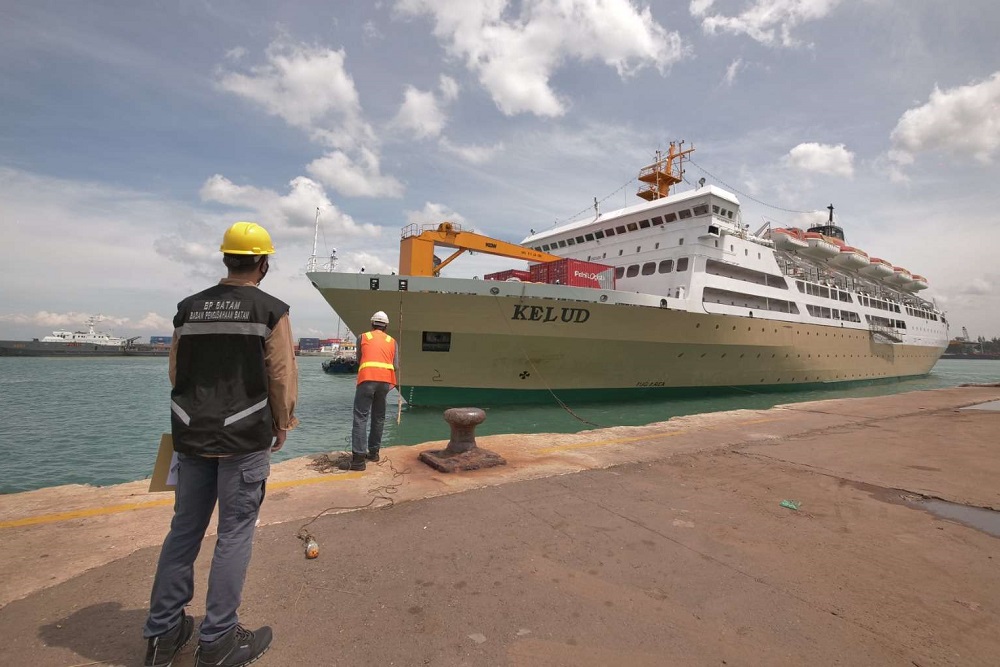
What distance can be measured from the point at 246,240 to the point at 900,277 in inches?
1464

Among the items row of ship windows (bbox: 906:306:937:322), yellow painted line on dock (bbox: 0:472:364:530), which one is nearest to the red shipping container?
yellow painted line on dock (bbox: 0:472:364:530)

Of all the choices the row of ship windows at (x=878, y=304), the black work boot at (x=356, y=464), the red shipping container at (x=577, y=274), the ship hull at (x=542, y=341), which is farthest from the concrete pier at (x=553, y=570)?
Result: the row of ship windows at (x=878, y=304)

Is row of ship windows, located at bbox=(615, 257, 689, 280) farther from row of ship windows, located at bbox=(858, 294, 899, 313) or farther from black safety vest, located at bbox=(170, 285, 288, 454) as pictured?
row of ship windows, located at bbox=(858, 294, 899, 313)

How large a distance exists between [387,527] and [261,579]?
78 centimetres

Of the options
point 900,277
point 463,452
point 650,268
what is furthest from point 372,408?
point 900,277

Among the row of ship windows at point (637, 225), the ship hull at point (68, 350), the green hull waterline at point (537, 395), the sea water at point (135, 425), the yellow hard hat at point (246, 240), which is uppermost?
the row of ship windows at point (637, 225)

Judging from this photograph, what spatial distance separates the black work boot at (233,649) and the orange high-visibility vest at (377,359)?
2.98 metres

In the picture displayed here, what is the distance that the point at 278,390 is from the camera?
6.03ft

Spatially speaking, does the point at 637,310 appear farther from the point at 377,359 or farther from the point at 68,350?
the point at 68,350

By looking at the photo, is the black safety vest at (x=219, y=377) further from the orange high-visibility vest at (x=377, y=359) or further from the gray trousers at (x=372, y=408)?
the orange high-visibility vest at (x=377, y=359)

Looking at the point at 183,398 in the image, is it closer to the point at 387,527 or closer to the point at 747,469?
the point at 387,527

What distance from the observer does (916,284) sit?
29.9m

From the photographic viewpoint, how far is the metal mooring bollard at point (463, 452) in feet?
13.6

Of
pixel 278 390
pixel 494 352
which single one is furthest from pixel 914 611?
pixel 494 352
